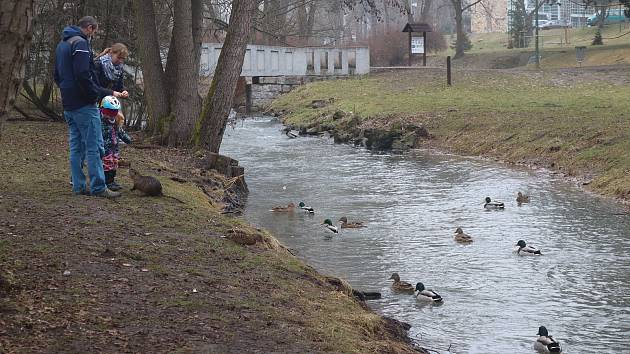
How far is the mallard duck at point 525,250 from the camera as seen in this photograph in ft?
41.8

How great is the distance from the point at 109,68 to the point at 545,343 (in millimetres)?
5873

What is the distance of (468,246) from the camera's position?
13570mm

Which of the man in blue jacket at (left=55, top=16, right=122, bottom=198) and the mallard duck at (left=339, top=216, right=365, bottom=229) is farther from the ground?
the man in blue jacket at (left=55, top=16, right=122, bottom=198)

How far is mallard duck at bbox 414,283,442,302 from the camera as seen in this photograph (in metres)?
10.4

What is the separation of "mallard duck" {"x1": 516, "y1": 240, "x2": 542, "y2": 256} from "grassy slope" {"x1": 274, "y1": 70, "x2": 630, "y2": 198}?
492 centimetres

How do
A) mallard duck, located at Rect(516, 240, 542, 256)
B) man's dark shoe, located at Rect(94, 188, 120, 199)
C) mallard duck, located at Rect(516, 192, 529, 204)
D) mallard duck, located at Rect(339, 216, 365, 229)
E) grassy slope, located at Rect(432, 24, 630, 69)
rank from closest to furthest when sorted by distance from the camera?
man's dark shoe, located at Rect(94, 188, 120, 199)
mallard duck, located at Rect(516, 240, 542, 256)
mallard duck, located at Rect(339, 216, 365, 229)
mallard duck, located at Rect(516, 192, 529, 204)
grassy slope, located at Rect(432, 24, 630, 69)

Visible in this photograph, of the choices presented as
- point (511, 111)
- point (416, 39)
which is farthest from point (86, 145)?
point (416, 39)

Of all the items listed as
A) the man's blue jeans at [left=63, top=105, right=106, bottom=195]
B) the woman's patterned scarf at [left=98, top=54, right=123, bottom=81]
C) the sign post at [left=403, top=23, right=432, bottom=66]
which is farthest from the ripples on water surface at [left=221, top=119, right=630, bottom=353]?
the sign post at [left=403, top=23, right=432, bottom=66]

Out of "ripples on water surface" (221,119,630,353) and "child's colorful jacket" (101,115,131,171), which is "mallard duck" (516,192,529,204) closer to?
"ripples on water surface" (221,119,630,353)

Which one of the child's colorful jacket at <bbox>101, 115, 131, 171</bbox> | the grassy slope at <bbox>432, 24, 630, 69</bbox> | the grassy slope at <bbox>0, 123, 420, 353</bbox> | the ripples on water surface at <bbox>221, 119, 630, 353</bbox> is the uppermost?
the grassy slope at <bbox>432, 24, 630, 69</bbox>

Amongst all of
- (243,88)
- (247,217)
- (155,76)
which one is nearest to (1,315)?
(247,217)

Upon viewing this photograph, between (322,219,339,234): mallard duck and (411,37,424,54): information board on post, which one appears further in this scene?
(411,37,424,54): information board on post

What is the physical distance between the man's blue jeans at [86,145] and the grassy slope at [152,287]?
0.24 m

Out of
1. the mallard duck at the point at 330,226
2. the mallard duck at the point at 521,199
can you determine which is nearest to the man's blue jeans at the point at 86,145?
the mallard duck at the point at 330,226
